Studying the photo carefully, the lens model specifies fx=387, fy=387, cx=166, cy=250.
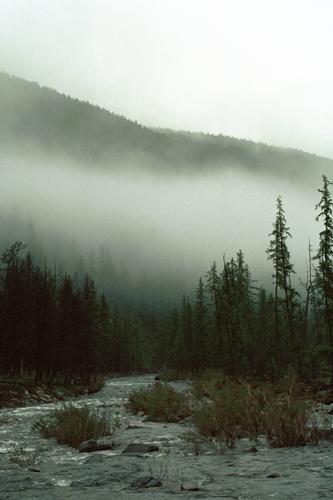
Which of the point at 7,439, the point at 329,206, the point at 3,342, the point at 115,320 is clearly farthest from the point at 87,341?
the point at 115,320

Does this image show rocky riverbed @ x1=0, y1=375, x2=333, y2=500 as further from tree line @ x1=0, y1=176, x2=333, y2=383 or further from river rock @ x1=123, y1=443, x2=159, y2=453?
tree line @ x1=0, y1=176, x2=333, y2=383

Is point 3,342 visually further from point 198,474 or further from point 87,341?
point 198,474

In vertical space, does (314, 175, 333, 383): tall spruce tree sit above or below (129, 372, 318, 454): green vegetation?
above

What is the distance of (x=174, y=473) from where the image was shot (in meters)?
6.33

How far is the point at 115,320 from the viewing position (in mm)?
104250

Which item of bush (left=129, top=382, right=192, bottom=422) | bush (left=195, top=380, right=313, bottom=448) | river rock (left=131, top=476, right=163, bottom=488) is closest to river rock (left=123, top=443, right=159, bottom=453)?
bush (left=195, top=380, right=313, bottom=448)

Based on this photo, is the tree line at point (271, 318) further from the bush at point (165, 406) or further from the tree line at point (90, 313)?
the bush at point (165, 406)

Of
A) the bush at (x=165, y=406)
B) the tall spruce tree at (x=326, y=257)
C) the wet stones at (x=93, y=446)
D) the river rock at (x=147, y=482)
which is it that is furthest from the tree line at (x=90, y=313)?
the river rock at (x=147, y=482)

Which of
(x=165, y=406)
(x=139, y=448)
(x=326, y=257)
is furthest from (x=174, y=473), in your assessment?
(x=326, y=257)

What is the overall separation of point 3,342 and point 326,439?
28.6 metres

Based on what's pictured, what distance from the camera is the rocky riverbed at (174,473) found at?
504cm

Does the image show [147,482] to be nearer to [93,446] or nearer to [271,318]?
[93,446]

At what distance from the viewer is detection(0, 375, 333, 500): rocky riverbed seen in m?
5.04

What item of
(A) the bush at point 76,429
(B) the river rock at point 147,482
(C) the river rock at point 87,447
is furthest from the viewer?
(A) the bush at point 76,429
